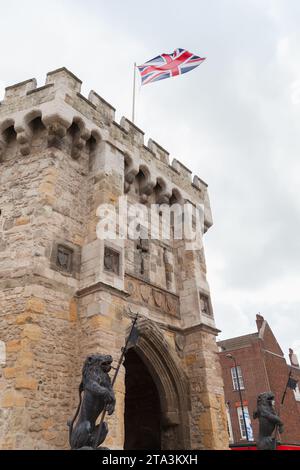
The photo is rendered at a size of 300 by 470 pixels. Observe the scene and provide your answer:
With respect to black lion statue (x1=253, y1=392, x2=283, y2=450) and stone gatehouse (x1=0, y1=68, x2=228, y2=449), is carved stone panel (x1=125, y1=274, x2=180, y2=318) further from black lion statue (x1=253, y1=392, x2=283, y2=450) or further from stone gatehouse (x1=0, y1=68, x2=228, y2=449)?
black lion statue (x1=253, y1=392, x2=283, y2=450)

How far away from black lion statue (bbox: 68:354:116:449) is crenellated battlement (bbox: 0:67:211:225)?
6238mm

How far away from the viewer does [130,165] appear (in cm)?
1183

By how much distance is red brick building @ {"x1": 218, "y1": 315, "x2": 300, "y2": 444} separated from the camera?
24.4m

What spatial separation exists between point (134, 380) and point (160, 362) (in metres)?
2.01

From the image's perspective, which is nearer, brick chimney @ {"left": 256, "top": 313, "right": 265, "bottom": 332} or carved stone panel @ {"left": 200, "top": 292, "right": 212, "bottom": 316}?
carved stone panel @ {"left": 200, "top": 292, "right": 212, "bottom": 316}

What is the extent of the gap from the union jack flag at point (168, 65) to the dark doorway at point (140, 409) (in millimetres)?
9154

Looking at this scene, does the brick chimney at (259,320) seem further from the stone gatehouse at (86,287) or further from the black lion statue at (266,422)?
the black lion statue at (266,422)

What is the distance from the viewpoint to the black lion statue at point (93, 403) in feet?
17.2

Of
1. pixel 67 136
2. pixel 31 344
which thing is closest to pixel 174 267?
pixel 67 136

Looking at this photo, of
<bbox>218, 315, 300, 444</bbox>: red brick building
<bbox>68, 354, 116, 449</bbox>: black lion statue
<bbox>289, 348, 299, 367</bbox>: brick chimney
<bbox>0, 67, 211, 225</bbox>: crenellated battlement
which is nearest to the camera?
<bbox>68, 354, 116, 449</bbox>: black lion statue

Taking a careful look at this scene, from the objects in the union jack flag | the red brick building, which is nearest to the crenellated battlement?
the union jack flag

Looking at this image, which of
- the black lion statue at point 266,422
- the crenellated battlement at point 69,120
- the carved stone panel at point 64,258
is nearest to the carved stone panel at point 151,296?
the carved stone panel at point 64,258

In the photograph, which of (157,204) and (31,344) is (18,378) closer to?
(31,344)

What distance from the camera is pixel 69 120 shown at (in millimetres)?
9992
